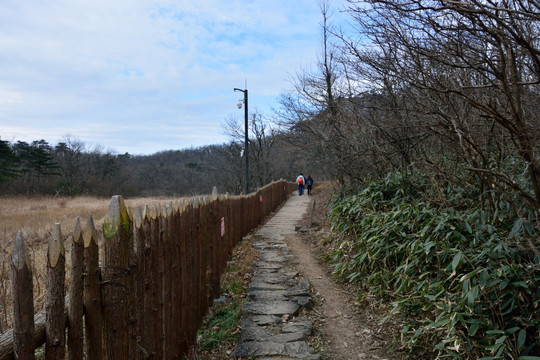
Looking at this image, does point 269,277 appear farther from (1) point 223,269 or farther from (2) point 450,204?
(2) point 450,204

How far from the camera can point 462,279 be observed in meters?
3.22

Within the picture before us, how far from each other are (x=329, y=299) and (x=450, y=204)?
7.00 ft

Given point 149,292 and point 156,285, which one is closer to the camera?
point 149,292

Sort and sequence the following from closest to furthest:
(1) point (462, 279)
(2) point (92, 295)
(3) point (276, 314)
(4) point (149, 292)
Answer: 1. (2) point (92, 295)
2. (4) point (149, 292)
3. (1) point (462, 279)
4. (3) point (276, 314)

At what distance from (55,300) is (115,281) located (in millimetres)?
510

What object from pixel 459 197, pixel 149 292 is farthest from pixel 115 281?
pixel 459 197

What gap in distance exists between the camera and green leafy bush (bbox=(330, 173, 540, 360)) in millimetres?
3031

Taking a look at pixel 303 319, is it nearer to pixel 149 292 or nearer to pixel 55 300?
pixel 149 292

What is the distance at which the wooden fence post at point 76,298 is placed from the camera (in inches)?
74.9

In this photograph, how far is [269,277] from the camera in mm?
6492

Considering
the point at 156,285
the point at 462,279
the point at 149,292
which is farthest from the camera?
the point at 462,279

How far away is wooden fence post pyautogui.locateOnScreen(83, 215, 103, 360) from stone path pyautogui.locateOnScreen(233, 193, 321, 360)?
2053mm

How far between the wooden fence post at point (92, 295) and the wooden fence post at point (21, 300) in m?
0.43

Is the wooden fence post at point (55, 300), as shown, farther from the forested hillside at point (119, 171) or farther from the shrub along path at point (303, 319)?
the forested hillside at point (119, 171)
